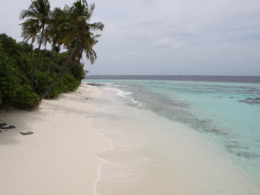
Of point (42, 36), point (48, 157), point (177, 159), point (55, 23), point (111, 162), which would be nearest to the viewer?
point (48, 157)

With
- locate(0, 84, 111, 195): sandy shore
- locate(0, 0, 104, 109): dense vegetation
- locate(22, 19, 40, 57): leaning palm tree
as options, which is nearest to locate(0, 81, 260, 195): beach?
locate(0, 84, 111, 195): sandy shore

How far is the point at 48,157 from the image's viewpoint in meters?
5.20

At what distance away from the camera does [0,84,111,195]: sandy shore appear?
3920 mm

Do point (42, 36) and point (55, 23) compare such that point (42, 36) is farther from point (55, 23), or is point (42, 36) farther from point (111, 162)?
point (111, 162)

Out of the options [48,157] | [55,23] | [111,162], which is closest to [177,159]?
[111,162]

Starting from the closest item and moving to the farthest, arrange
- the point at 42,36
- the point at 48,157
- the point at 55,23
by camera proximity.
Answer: the point at 48,157 < the point at 42,36 < the point at 55,23

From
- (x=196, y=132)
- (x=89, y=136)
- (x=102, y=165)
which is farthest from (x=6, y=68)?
(x=196, y=132)

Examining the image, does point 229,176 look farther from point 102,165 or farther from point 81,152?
point 81,152

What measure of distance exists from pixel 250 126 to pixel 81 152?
9.86 metres

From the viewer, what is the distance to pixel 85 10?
12.5 meters

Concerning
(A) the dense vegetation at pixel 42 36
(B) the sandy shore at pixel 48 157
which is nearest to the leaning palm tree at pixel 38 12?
(A) the dense vegetation at pixel 42 36

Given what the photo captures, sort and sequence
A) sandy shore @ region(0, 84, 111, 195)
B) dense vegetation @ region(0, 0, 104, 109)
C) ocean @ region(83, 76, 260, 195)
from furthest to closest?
1. dense vegetation @ region(0, 0, 104, 109)
2. ocean @ region(83, 76, 260, 195)
3. sandy shore @ region(0, 84, 111, 195)

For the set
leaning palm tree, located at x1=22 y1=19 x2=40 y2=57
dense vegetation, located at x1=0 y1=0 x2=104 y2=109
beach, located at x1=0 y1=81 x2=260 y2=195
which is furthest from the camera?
leaning palm tree, located at x1=22 y1=19 x2=40 y2=57

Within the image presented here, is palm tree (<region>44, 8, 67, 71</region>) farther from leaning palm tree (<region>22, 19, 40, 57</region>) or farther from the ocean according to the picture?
the ocean
